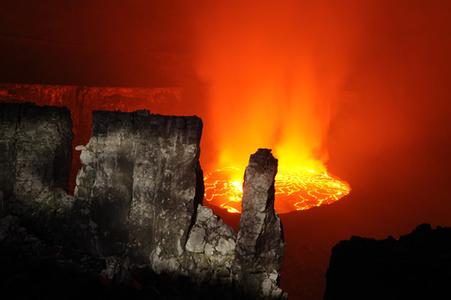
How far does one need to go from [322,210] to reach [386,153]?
55.6 ft

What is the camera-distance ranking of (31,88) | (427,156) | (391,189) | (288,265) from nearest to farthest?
(288,265) < (31,88) < (391,189) < (427,156)

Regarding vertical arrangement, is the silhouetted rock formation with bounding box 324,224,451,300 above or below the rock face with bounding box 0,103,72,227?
below

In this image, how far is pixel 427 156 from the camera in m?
32.8

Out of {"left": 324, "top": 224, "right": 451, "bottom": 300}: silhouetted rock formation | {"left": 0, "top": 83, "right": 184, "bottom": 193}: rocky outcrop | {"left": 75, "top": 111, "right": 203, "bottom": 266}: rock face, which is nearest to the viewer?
{"left": 324, "top": 224, "right": 451, "bottom": 300}: silhouetted rock formation

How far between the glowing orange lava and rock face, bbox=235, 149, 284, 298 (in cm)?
1164

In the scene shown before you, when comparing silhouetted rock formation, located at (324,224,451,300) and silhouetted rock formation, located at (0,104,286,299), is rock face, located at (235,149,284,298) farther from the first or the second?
silhouetted rock formation, located at (324,224,451,300)

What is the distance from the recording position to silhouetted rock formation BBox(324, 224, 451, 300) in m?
4.98

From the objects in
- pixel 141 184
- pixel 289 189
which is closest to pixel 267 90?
pixel 289 189

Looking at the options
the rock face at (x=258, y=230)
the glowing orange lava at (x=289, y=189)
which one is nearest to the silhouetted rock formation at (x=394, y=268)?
the rock face at (x=258, y=230)

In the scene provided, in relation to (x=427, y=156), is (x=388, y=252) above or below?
below

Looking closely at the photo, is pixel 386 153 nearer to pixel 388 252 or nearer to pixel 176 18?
pixel 176 18

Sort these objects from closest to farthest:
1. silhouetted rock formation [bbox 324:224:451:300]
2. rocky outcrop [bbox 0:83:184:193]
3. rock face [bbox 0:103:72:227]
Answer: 1. silhouetted rock formation [bbox 324:224:451:300]
2. rock face [bbox 0:103:72:227]
3. rocky outcrop [bbox 0:83:184:193]

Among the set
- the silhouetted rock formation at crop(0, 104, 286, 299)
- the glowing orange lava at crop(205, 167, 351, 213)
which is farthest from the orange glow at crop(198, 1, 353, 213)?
the silhouetted rock formation at crop(0, 104, 286, 299)

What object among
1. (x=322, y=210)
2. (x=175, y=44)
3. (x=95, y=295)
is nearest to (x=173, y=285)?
(x=95, y=295)
